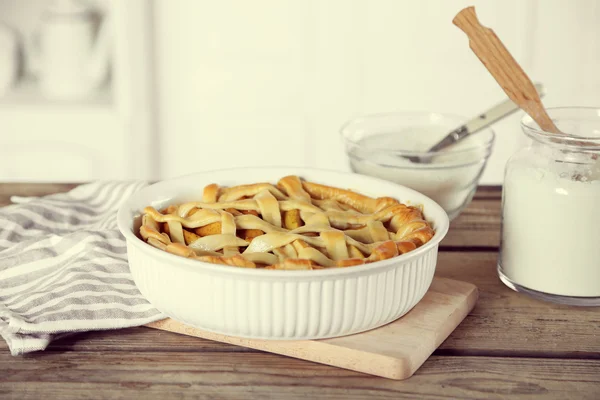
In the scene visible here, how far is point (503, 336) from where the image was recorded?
89 centimetres

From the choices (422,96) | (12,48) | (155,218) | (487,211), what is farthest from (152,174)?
(155,218)

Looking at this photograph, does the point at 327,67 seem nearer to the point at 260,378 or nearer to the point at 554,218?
the point at 554,218

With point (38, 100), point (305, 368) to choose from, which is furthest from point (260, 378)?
point (38, 100)

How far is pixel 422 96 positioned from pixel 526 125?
59.8 inches

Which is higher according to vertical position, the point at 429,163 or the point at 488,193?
the point at 429,163

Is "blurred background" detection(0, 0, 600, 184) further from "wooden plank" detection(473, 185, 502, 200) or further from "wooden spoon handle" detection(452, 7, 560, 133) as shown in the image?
"wooden spoon handle" detection(452, 7, 560, 133)

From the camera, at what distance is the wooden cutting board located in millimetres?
804

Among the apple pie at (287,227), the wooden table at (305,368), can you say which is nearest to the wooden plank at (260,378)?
the wooden table at (305,368)

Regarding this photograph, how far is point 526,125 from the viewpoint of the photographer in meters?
0.98

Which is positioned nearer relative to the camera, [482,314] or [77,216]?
[482,314]

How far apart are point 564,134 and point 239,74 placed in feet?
5.55

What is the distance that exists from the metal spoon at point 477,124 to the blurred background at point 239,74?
4.07ft

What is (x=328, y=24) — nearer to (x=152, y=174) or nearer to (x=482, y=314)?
(x=152, y=174)

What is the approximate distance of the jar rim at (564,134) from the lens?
2.98 ft
